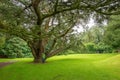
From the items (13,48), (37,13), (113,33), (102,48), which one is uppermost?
(37,13)

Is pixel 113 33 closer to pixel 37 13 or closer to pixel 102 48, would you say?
pixel 102 48

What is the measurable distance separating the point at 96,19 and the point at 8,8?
192 inches

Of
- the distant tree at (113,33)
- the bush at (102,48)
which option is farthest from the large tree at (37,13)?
the bush at (102,48)

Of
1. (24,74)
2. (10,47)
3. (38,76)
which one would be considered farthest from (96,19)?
(10,47)

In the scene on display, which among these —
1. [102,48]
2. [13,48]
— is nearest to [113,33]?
[102,48]

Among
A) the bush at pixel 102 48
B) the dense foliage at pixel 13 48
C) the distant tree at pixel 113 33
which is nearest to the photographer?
the distant tree at pixel 113 33

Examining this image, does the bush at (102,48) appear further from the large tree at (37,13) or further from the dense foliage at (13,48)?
the large tree at (37,13)

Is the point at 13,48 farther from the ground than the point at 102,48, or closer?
farther from the ground

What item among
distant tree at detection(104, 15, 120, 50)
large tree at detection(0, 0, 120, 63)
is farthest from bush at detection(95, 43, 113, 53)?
large tree at detection(0, 0, 120, 63)

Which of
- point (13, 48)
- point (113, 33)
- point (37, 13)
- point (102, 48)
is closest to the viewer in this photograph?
point (37, 13)

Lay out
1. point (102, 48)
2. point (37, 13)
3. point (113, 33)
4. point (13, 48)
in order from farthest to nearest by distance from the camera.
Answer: point (102, 48) < point (13, 48) < point (113, 33) < point (37, 13)

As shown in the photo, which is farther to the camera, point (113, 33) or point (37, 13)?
point (113, 33)

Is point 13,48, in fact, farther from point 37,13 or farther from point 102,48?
point 37,13

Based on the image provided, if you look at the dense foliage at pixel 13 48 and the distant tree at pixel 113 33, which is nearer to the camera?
the distant tree at pixel 113 33
